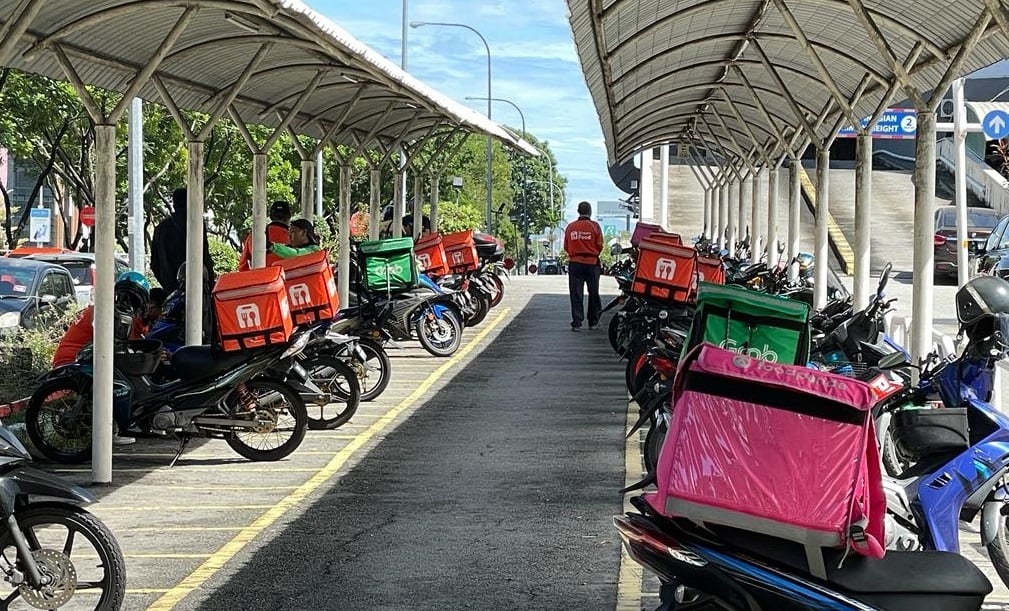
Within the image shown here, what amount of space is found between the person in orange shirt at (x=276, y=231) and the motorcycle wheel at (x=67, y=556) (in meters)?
9.77

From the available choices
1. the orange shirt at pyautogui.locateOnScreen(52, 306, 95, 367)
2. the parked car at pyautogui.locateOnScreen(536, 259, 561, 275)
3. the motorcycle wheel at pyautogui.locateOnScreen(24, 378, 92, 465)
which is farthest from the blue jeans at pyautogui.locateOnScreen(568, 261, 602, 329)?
the parked car at pyautogui.locateOnScreen(536, 259, 561, 275)

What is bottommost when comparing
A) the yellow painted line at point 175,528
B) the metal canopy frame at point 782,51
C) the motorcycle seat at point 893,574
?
the yellow painted line at point 175,528

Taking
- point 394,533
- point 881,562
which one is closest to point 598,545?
point 394,533

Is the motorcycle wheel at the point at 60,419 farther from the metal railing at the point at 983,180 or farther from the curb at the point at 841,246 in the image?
the metal railing at the point at 983,180

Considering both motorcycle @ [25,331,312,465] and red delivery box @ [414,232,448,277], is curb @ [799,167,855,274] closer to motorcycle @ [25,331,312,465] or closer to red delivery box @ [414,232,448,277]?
red delivery box @ [414,232,448,277]

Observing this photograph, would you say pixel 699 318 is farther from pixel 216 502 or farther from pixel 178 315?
pixel 178 315

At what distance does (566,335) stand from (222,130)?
21.5m

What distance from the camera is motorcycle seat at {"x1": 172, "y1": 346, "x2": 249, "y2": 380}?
11.4m

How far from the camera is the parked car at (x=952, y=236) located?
128 feet

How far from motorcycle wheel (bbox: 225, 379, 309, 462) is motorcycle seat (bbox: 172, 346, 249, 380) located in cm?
20

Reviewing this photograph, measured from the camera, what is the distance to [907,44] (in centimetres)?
1491

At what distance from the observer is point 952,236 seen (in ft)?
128

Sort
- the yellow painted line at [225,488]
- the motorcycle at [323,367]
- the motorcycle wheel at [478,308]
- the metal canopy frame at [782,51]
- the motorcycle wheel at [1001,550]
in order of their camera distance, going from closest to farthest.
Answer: the motorcycle wheel at [1001,550]
the yellow painted line at [225,488]
the motorcycle at [323,367]
the metal canopy frame at [782,51]
the motorcycle wheel at [478,308]

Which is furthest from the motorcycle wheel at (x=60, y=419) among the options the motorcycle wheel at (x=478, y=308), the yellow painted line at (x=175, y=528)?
the motorcycle wheel at (x=478, y=308)
